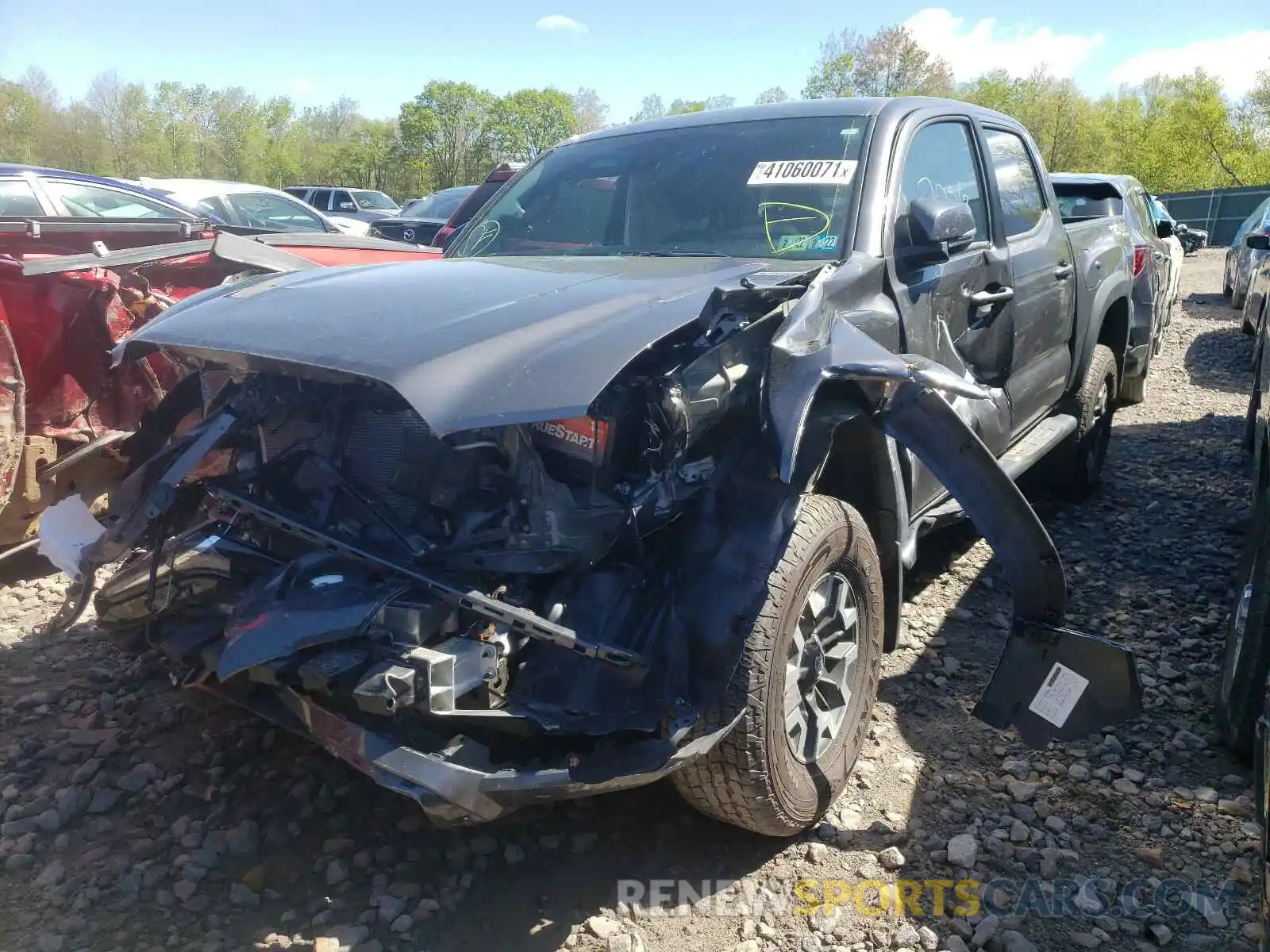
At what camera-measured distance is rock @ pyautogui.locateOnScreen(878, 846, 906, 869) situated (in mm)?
2607

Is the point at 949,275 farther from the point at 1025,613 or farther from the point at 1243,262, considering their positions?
the point at 1243,262

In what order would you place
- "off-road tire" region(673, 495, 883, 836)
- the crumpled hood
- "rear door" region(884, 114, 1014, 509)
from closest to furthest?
the crumpled hood < "off-road tire" region(673, 495, 883, 836) < "rear door" region(884, 114, 1014, 509)

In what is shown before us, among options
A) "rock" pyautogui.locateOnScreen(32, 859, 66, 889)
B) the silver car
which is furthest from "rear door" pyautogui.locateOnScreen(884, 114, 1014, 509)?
the silver car

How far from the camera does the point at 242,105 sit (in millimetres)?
57656

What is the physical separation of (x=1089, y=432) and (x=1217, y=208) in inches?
1277

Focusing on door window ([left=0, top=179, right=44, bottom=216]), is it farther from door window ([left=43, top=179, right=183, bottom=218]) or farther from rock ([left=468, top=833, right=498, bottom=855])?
rock ([left=468, top=833, right=498, bottom=855])

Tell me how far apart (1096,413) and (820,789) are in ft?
11.5

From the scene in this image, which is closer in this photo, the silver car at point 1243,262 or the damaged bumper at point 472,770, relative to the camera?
the damaged bumper at point 472,770

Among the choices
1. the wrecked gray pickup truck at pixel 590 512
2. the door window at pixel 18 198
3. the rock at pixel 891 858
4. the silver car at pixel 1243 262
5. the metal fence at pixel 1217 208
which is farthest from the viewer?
the metal fence at pixel 1217 208

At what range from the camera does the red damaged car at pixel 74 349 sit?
154 inches

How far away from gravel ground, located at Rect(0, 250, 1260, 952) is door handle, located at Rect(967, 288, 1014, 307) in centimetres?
138

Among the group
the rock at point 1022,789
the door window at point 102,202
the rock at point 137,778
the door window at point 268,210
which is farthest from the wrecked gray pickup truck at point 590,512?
the door window at point 268,210

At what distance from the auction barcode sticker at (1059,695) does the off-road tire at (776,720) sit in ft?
1.87

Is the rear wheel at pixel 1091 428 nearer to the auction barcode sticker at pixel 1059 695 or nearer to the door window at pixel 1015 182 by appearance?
the door window at pixel 1015 182
